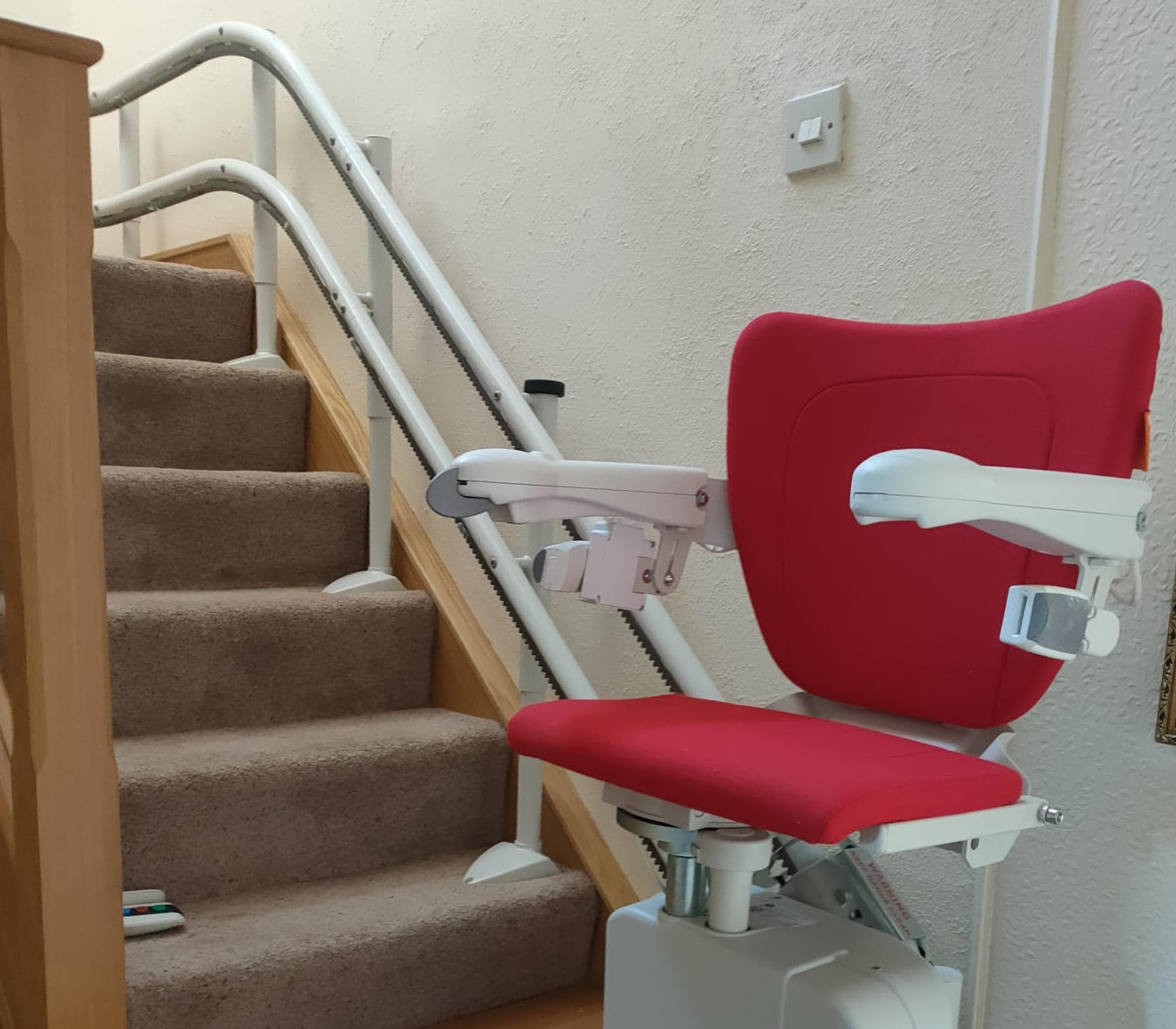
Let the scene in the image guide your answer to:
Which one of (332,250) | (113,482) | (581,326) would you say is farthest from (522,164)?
(113,482)

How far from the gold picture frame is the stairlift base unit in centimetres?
33

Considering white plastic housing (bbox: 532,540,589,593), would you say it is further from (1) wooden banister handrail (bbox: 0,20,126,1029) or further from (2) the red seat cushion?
(1) wooden banister handrail (bbox: 0,20,126,1029)

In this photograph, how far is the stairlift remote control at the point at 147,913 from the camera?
142 centimetres

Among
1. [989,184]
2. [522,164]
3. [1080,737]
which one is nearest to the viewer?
[1080,737]

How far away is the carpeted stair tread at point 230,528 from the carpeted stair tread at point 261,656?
0.19 ft

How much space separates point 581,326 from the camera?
1863mm

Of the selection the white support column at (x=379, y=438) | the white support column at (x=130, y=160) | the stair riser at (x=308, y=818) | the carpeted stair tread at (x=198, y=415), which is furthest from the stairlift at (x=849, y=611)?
the white support column at (x=130, y=160)

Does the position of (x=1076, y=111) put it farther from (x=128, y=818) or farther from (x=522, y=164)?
(x=128, y=818)

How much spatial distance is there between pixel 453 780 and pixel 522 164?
1101mm

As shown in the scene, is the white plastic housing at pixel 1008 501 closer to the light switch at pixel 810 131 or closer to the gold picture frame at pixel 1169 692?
the gold picture frame at pixel 1169 692

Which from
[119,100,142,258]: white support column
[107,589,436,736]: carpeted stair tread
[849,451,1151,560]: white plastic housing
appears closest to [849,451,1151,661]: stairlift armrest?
[849,451,1151,560]: white plastic housing

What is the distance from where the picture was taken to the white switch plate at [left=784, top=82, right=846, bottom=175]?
1.43 metres

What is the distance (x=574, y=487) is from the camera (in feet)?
3.28

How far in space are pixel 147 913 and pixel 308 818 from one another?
283 millimetres
